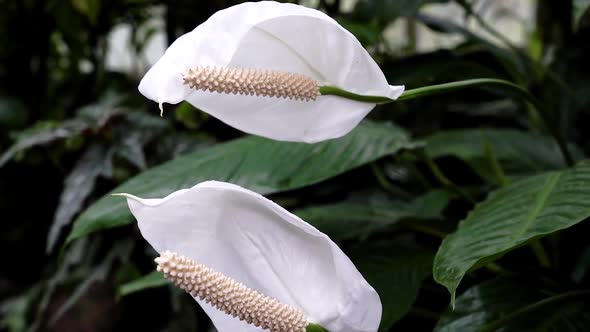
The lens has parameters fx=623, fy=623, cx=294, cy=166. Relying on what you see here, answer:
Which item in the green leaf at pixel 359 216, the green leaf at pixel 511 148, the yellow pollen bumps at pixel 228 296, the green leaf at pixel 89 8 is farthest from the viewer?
the green leaf at pixel 89 8

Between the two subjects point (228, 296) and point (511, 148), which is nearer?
point (228, 296)

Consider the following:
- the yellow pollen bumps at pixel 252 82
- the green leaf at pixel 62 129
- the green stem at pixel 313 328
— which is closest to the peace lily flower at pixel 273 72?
the yellow pollen bumps at pixel 252 82

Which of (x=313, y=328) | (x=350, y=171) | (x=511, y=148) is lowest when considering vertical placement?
(x=350, y=171)

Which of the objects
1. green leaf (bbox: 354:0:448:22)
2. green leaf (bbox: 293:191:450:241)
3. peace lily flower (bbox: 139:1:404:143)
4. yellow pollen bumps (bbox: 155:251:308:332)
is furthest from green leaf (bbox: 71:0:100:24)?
yellow pollen bumps (bbox: 155:251:308:332)

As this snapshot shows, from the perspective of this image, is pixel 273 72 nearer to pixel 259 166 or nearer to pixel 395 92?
pixel 395 92

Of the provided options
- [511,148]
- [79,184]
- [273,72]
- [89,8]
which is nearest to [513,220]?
[273,72]

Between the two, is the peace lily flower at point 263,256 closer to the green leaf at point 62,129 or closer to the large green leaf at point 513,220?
the large green leaf at point 513,220
